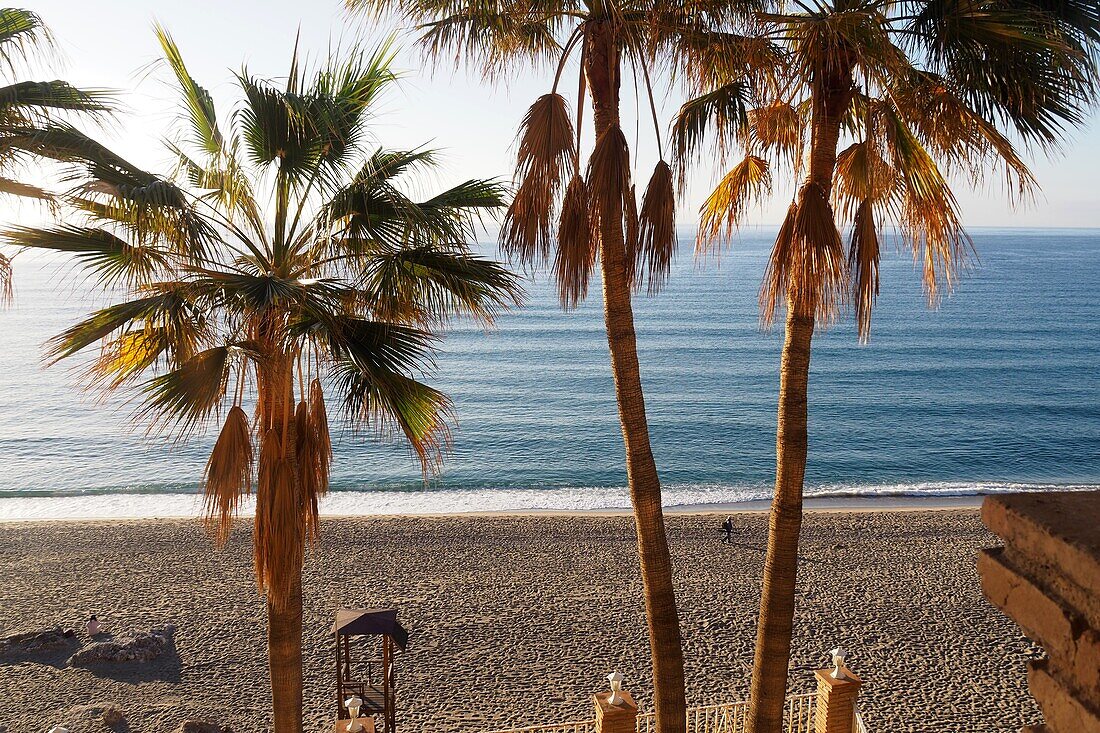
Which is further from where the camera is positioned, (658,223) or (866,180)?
(866,180)

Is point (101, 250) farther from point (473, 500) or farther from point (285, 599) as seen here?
point (473, 500)

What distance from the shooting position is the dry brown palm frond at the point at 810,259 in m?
6.32

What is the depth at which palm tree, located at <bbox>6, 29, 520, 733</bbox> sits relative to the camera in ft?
20.1

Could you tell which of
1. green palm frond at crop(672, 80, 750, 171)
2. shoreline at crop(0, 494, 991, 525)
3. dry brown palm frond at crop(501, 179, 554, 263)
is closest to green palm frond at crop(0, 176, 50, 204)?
dry brown palm frond at crop(501, 179, 554, 263)

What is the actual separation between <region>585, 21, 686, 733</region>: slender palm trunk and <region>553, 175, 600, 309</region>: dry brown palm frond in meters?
0.21

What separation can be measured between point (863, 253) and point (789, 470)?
1.93 metres

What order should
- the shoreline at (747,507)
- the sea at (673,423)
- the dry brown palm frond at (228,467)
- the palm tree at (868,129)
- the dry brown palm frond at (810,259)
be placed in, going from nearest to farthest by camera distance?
the palm tree at (868,129) < the dry brown palm frond at (810,259) < the dry brown palm frond at (228,467) < the shoreline at (747,507) < the sea at (673,423)

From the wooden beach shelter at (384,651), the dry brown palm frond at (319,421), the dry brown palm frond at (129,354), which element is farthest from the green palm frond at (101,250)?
the wooden beach shelter at (384,651)

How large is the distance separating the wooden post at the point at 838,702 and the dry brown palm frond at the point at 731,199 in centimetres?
508

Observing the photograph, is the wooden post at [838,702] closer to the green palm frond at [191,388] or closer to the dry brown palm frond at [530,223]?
the dry brown palm frond at [530,223]

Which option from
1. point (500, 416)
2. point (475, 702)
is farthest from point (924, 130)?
point (500, 416)

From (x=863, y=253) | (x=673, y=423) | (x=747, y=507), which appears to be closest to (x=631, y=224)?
(x=863, y=253)

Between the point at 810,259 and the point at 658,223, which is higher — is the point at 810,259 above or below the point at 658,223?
below

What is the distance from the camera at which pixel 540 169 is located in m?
6.37
